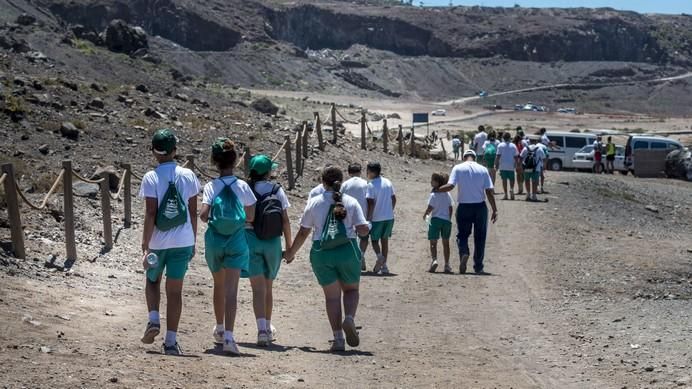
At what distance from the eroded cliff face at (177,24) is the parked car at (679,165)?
7153 cm

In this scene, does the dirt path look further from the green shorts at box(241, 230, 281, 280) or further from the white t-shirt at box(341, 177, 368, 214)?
the white t-shirt at box(341, 177, 368, 214)

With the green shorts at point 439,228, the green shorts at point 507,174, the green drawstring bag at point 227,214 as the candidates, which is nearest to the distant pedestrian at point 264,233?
the green drawstring bag at point 227,214

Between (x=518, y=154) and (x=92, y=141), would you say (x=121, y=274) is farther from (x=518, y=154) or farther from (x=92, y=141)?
(x=518, y=154)

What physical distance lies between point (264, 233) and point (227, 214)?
581mm

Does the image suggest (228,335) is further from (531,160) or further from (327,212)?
(531,160)

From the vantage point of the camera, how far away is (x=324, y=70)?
391 feet

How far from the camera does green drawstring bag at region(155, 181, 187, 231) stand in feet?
28.7

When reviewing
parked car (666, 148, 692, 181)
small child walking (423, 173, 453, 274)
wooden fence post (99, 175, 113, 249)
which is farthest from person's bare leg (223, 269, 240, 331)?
parked car (666, 148, 692, 181)

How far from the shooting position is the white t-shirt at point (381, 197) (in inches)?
583

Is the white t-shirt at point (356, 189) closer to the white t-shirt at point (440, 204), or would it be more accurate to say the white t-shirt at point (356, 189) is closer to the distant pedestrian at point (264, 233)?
the white t-shirt at point (440, 204)

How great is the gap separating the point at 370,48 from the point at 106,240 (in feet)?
425

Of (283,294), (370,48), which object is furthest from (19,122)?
(370,48)

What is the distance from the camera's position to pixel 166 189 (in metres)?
8.76

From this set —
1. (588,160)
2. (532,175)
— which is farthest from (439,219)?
(588,160)
